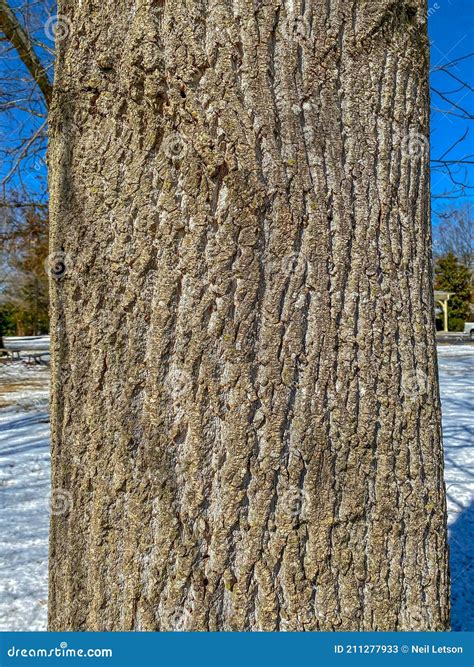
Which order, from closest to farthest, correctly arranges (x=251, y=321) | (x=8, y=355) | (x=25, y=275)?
(x=251, y=321), (x=8, y=355), (x=25, y=275)

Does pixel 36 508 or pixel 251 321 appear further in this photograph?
pixel 36 508

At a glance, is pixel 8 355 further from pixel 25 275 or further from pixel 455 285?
pixel 455 285

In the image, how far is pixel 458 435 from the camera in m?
5.72

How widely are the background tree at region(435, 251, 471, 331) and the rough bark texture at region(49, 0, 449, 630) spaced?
35.1 m

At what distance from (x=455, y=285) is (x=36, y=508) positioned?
1396 inches

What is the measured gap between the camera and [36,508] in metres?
3.84

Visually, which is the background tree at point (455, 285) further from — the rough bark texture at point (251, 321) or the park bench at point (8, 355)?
the rough bark texture at point (251, 321)

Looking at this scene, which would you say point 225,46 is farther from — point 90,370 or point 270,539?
point 270,539

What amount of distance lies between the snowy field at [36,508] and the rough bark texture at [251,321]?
1710 mm

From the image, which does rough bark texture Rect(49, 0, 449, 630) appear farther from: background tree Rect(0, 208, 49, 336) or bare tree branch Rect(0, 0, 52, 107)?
bare tree branch Rect(0, 0, 52, 107)

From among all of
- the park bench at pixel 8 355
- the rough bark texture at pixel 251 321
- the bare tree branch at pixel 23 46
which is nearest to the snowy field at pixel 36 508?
the rough bark texture at pixel 251 321

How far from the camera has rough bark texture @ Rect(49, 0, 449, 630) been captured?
115 cm

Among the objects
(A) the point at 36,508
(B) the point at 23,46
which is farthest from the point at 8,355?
(A) the point at 36,508

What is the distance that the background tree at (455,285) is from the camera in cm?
3394
